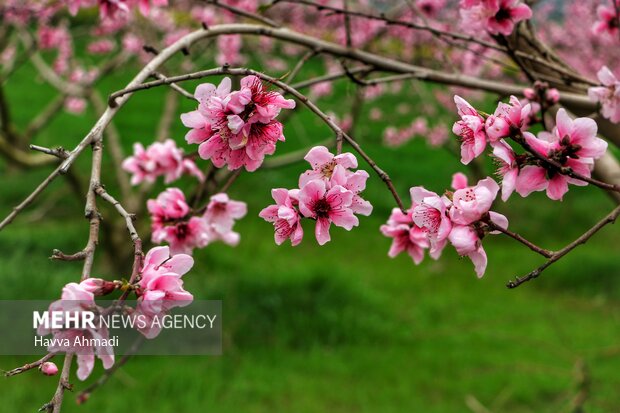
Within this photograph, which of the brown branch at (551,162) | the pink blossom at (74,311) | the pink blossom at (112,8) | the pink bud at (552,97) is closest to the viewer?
the pink blossom at (74,311)

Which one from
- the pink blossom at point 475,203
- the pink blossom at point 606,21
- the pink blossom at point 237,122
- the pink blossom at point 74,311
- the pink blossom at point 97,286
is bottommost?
the pink blossom at point 74,311

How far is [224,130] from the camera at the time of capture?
3.83 ft

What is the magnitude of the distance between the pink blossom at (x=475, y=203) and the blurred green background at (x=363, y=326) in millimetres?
1019

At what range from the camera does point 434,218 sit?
1.18m

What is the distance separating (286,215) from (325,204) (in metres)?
0.07

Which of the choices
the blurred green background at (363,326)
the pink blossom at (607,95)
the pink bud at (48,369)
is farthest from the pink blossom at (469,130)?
the blurred green background at (363,326)

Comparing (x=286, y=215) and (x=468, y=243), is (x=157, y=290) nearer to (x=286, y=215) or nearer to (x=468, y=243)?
(x=286, y=215)

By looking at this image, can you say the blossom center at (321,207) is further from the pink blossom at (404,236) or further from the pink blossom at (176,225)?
the pink blossom at (176,225)

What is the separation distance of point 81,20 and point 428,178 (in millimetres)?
13113

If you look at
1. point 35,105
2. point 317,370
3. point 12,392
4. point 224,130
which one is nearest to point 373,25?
point 317,370

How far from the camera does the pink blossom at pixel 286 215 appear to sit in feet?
3.82

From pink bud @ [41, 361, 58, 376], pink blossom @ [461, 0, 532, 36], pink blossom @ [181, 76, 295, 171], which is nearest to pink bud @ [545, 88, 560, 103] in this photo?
pink blossom @ [461, 0, 532, 36]

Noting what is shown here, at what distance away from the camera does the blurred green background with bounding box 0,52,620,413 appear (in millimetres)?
3934

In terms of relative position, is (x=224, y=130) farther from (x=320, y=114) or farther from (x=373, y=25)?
(x=373, y=25)
